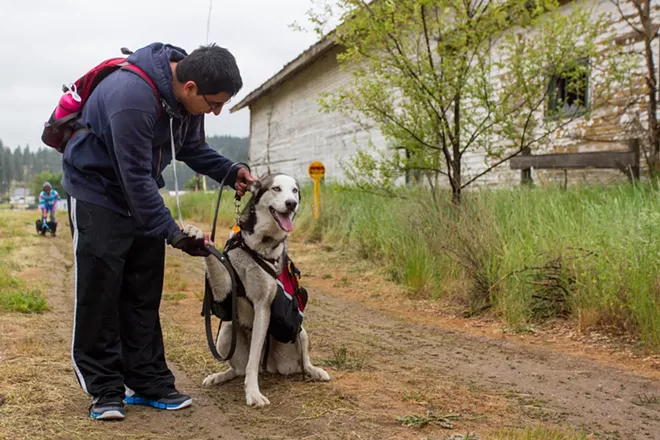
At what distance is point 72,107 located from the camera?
3736mm

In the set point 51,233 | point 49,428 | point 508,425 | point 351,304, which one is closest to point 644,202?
point 351,304

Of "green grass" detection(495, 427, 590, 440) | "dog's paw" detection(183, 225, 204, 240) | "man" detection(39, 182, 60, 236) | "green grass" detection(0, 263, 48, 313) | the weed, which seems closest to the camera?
"green grass" detection(495, 427, 590, 440)

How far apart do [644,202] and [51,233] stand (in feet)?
60.4

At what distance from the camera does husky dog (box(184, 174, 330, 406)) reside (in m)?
4.11

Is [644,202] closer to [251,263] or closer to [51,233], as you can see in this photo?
[251,263]

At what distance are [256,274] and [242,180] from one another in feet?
2.27

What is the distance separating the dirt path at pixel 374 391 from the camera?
354 centimetres

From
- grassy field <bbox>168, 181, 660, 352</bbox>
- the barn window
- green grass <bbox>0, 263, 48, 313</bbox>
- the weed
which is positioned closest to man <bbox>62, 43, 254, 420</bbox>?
the weed

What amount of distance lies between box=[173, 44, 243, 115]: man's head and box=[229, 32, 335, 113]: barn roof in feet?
39.1

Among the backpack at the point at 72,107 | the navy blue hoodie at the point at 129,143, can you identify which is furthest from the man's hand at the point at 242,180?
the backpack at the point at 72,107

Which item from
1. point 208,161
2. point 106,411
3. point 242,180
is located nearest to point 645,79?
point 242,180

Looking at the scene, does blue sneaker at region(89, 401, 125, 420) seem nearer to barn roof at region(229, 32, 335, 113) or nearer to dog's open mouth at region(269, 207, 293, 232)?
dog's open mouth at region(269, 207, 293, 232)

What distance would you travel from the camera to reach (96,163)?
12.0ft

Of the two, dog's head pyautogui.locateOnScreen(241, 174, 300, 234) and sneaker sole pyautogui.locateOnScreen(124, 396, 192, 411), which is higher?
dog's head pyautogui.locateOnScreen(241, 174, 300, 234)
